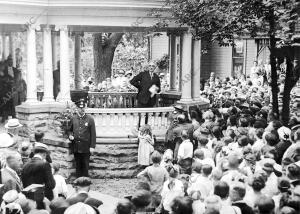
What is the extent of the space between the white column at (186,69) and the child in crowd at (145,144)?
2.86 m

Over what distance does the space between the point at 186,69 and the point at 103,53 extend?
6799mm

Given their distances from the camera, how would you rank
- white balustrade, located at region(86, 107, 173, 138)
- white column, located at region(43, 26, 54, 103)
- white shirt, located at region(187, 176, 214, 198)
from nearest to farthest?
white shirt, located at region(187, 176, 214, 198) < white balustrade, located at region(86, 107, 173, 138) < white column, located at region(43, 26, 54, 103)

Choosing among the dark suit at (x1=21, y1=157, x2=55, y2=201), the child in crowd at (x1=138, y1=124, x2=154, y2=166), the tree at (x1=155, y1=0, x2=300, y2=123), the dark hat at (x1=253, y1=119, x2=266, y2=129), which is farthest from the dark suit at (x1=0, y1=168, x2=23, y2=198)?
→ the child in crowd at (x1=138, y1=124, x2=154, y2=166)

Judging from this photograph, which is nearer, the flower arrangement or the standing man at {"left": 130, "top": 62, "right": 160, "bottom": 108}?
the standing man at {"left": 130, "top": 62, "right": 160, "bottom": 108}

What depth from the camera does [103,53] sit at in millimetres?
21672

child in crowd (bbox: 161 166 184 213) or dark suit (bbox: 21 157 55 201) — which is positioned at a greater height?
dark suit (bbox: 21 157 55 201)

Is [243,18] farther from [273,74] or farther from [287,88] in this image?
[287,88]

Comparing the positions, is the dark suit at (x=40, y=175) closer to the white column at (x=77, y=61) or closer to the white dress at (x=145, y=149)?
the white dress at (x=145, y=149)

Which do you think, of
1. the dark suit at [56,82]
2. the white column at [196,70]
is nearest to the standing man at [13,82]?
the dark suit at [56,82]

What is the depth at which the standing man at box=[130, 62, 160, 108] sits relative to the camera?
1544 centimetres

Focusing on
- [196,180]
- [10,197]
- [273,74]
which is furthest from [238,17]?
[10,197]

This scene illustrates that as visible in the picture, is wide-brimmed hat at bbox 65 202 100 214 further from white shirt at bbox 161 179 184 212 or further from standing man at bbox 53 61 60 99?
standing man at bbox 53 61 60 99

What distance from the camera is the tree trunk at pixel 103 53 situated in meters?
21.7

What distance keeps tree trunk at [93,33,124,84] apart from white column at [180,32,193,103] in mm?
6526
